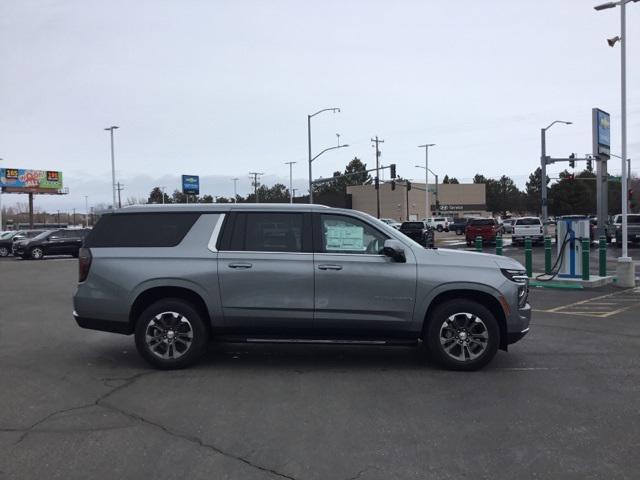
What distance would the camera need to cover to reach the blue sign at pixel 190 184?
234 ft

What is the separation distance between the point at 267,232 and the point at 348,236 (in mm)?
929

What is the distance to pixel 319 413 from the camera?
5148 millimetres

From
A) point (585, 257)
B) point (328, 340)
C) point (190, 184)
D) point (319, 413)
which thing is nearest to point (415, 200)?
point (190, 184)

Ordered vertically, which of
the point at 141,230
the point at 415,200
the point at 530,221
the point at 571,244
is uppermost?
the point at 415,200

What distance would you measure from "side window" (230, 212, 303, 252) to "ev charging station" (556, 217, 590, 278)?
10877 mm

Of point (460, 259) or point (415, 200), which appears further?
point (415, 200)

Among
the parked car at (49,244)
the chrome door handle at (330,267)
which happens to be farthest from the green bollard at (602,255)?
the parked car at (49,244)

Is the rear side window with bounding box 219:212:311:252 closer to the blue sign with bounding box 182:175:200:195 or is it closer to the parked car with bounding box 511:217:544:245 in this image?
the parked car with bounding box 511:217:544:245

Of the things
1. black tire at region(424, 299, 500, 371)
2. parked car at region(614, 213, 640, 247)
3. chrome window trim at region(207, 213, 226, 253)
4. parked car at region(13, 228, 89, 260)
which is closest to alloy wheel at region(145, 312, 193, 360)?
chrome window trim at region(207, 213, 226, 253)

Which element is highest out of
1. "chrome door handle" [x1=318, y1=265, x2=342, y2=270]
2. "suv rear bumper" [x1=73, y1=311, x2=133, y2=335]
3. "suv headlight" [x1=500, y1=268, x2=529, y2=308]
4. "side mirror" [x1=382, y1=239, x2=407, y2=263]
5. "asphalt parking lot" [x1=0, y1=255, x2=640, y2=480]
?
"side mirror" [x1=382, y1=239, x2=407, y2=263]

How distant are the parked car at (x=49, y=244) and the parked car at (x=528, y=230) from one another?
25.6m

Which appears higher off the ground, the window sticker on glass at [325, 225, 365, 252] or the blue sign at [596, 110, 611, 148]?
the blue sign at [596, 110, 611, 148]

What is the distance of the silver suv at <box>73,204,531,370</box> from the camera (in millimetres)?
6383

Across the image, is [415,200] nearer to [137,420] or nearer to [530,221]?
[530,221]
